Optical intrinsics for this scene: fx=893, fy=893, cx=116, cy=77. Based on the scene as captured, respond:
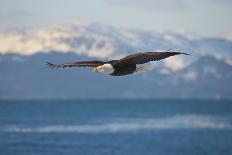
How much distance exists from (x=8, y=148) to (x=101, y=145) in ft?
30.0

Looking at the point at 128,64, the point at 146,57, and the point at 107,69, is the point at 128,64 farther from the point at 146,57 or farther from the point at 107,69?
the point at 146,57

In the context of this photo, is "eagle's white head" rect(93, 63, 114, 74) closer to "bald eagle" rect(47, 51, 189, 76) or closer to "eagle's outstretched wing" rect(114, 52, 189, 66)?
"bald eagle" rect(47, 51, 189, 76)

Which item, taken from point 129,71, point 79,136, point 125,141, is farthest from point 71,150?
point 129,71

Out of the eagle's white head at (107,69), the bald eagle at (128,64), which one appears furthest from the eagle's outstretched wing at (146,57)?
the eagle's white head at (107,69)

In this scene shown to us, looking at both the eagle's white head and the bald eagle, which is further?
the eagle's white head

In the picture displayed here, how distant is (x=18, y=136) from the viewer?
9238 cm

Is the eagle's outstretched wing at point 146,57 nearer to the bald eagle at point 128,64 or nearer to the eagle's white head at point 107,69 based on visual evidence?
the bald eagle at point 128,64

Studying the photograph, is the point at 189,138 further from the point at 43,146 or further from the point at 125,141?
the point at 43,146

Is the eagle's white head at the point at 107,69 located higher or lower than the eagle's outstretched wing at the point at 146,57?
lower

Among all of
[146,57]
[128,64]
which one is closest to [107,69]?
[128,64]

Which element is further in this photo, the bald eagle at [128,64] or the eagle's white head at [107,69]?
the eagle's white head at [107,69]

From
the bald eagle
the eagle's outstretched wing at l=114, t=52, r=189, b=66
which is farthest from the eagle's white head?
the eagle's outstretched wing at l=114, t=52, r=189, b=66

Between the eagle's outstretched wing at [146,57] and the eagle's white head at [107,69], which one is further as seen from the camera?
the eagle's white head at [107,69]

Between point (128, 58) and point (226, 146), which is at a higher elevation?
point (128, 58)
